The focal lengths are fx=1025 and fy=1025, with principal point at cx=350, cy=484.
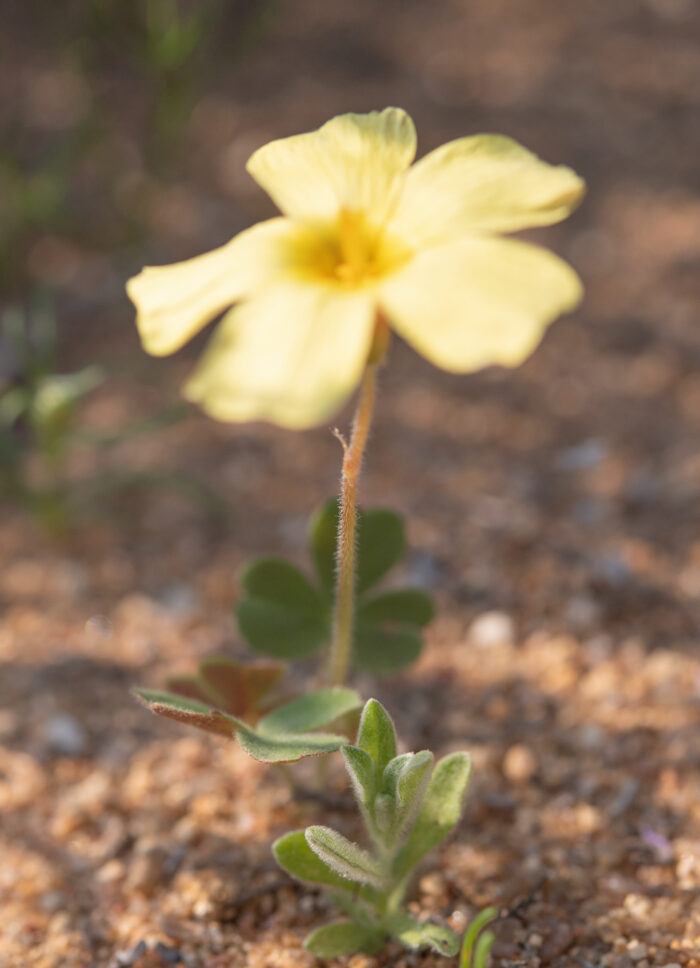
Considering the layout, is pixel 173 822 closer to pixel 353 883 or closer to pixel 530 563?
pixel 353 883

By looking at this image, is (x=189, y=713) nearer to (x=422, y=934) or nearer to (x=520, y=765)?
(x=422, y=934)

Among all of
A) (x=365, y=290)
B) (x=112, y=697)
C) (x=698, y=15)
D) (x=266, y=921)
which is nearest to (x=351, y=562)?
(x=365, y=290)

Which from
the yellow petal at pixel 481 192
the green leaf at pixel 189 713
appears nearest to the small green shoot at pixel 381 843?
the green leaf at pixel 189 713

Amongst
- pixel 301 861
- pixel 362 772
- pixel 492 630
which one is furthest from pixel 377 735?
pixel 492 630

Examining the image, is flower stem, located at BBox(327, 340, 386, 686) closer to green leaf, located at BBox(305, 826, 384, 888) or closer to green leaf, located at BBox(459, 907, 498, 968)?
green leaf, located at BBox(305, 826, 384, 888)

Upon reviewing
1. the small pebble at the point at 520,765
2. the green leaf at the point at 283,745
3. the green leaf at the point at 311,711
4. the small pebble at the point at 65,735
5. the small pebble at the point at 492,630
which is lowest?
the small pebble at the point at 65,735

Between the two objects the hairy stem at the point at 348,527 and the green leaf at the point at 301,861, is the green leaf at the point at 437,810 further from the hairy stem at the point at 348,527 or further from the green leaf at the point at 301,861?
the hairy stem at the point at 348,527
